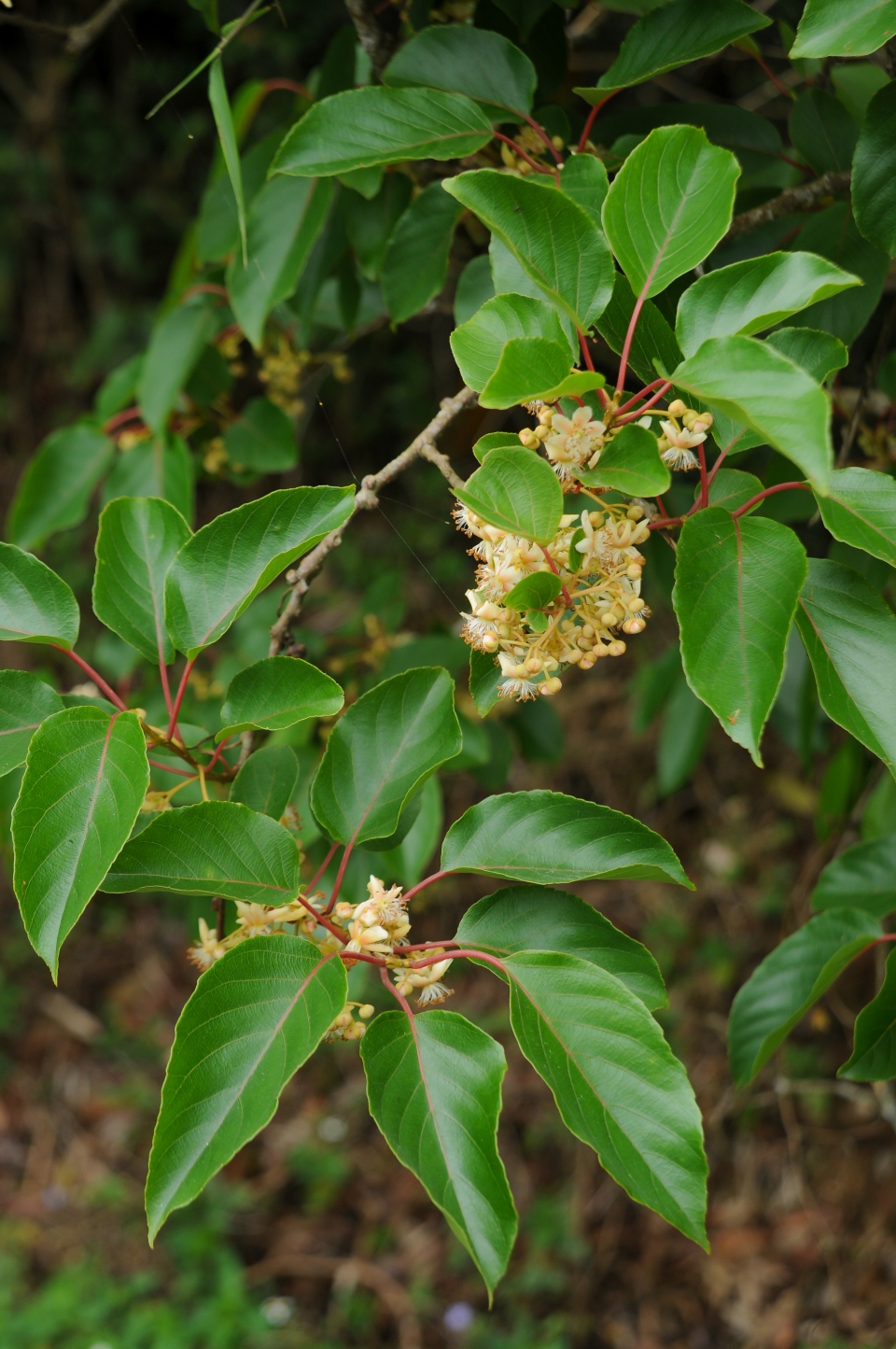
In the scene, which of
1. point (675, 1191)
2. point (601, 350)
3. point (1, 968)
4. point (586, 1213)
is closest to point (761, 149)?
point (601, 350)

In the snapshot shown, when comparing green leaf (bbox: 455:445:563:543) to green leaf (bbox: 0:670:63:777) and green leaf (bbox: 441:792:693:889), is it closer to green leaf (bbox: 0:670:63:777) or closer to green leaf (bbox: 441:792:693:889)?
green leaf (bbox: 441:792:693:889)

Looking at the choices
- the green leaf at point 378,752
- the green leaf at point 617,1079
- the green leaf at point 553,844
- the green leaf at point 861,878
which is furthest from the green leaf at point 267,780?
the green leaf at point 861,878

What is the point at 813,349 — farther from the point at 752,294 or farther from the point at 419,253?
the point at 419,253

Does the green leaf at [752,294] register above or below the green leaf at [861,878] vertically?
above

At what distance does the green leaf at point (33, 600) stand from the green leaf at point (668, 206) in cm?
47

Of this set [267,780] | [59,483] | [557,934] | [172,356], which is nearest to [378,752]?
[267,780]

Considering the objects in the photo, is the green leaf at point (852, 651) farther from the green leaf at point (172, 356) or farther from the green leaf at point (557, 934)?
the green leaf at point (172, 356)

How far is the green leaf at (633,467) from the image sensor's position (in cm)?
59

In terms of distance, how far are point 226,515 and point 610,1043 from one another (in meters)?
0.44

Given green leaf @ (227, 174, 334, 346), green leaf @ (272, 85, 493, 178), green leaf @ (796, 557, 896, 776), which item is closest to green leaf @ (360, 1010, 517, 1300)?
green leaf @ (796, 557, 896, 776)

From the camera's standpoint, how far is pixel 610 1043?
606 millimetres

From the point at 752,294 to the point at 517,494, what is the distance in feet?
0.61

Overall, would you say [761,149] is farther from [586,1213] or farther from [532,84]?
[586,1213]

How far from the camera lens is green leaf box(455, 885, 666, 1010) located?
0.69 metres
